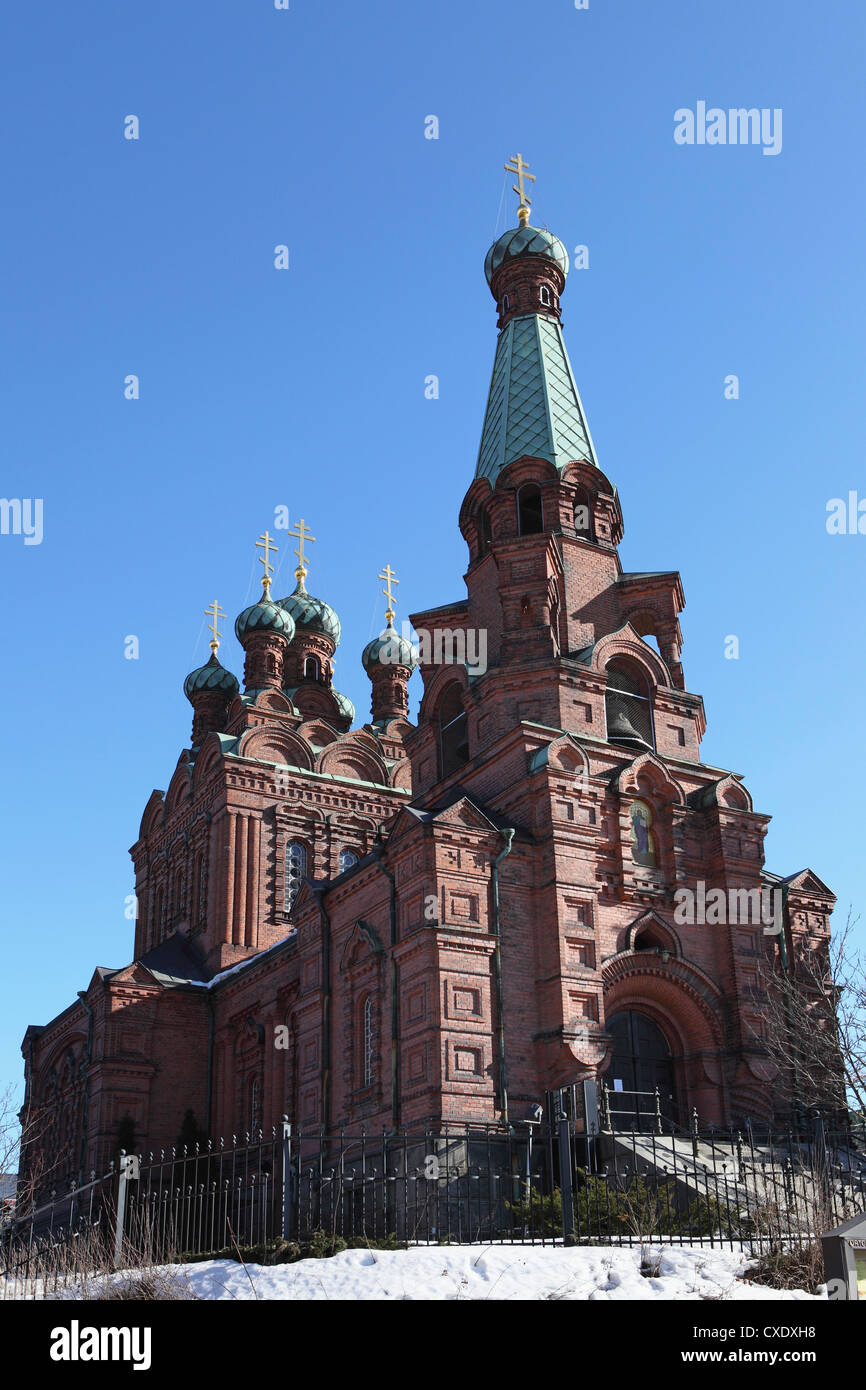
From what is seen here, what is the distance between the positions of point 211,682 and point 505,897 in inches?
827

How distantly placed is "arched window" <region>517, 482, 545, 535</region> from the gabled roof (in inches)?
24.7

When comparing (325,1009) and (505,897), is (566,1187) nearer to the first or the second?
(505,897)

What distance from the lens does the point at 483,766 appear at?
22297 mm

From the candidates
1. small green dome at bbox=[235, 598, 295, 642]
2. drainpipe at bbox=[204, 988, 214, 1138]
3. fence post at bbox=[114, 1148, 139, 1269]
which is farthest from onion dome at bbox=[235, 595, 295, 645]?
fence post at bbox=[114, 1148, 139, 1269]

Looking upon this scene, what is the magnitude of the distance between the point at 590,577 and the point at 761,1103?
385 inches

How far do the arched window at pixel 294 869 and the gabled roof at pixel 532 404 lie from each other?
11.7m

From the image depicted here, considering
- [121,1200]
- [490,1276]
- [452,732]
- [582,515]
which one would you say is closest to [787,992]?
[452,732]

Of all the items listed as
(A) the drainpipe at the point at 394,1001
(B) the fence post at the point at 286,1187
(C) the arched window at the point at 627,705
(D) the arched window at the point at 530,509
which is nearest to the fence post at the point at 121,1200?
(B) the fence post at the point at 286,1187

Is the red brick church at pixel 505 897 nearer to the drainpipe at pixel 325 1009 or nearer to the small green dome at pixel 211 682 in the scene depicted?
the drainpipe at pixel 325 1009

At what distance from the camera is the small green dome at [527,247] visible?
2806cm

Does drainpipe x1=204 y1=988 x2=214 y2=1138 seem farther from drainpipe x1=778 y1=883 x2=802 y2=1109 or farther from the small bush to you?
the small bush

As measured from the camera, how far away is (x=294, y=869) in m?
33.3
